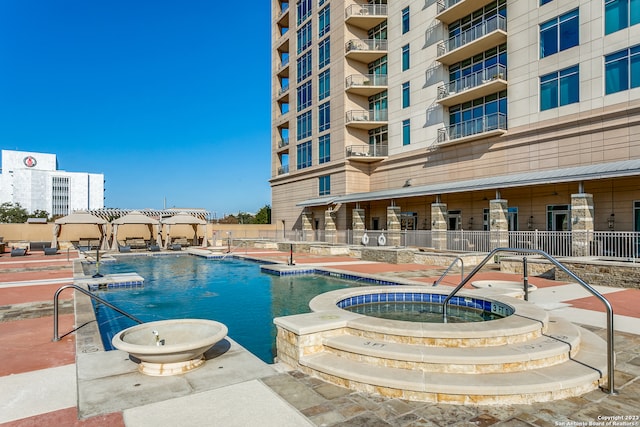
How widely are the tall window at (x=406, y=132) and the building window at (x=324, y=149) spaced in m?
7.46

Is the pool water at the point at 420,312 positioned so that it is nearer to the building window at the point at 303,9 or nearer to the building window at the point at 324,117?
the building window at the point at 324,117

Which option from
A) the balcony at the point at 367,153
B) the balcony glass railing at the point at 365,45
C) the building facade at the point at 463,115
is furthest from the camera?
the balcony glass railing at the point at 365,45

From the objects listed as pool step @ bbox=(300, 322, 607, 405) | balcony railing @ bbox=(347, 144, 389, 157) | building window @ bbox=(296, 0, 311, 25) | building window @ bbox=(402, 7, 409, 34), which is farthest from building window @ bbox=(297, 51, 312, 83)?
pool step @ bbox=(300, 322, 607, 405)

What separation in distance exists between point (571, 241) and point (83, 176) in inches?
5465

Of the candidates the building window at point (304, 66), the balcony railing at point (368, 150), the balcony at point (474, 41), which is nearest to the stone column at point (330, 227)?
the balcony railing at point (368, 150)

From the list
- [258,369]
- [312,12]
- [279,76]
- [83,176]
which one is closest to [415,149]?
[312,12]

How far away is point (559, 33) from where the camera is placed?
2002 centimetres

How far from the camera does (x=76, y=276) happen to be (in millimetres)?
13578

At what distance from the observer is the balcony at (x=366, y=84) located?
31.0 metres

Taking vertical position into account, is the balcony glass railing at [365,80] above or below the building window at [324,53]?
below

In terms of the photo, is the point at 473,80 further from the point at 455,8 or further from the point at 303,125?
the point at 303,125

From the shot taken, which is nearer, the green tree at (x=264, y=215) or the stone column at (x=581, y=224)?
the stone column at (x=581, y=224)

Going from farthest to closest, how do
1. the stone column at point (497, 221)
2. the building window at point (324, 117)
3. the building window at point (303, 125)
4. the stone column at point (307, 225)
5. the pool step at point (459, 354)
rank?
the building window at point (303, 125)
the stone column at point (307, 225)
the building window at point (324, 117)
the stone column at point (497, 221)
the pool step at point (459, 354)

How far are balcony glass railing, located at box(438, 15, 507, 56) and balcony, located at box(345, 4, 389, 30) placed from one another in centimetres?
740
